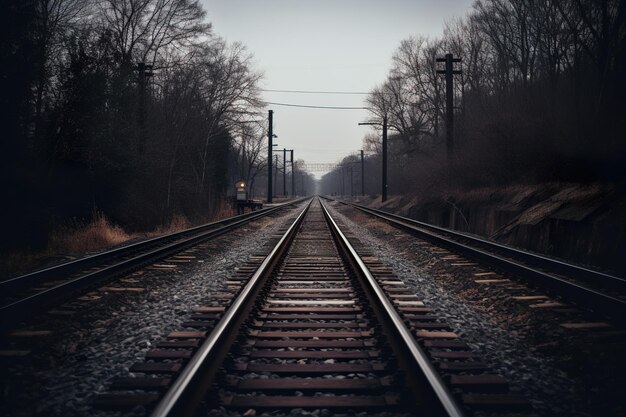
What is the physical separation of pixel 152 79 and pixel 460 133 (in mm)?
19839

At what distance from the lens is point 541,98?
17.0 m

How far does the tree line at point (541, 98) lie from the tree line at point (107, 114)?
Answer: 15.3 m

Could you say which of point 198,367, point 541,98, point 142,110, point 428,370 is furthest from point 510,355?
point 142,110

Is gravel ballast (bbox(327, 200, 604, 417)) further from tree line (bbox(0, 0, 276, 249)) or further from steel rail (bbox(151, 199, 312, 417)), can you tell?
tree line (bbox(0, 0, 276, 249))

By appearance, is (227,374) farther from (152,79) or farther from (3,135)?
(152,79)

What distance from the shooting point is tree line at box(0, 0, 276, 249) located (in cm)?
1130

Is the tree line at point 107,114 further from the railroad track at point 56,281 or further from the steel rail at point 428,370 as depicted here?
the steel rail at point 428,370

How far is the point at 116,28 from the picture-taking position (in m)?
24.5

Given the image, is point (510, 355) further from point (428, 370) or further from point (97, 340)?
point (97, 340)

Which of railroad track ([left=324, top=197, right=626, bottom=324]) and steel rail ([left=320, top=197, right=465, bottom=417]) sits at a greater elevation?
railroad track ([left=324, top=197, right=626, bottom=324])

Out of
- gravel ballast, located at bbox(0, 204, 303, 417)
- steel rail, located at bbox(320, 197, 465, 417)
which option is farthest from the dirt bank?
gravel ballast, located at bbox(0, 204, 303, 417)

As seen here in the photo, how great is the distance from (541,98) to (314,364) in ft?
57.4

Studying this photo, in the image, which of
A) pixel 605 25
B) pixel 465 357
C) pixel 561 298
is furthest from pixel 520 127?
pixel 465 357

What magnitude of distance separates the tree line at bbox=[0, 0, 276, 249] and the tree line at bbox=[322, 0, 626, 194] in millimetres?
15267
